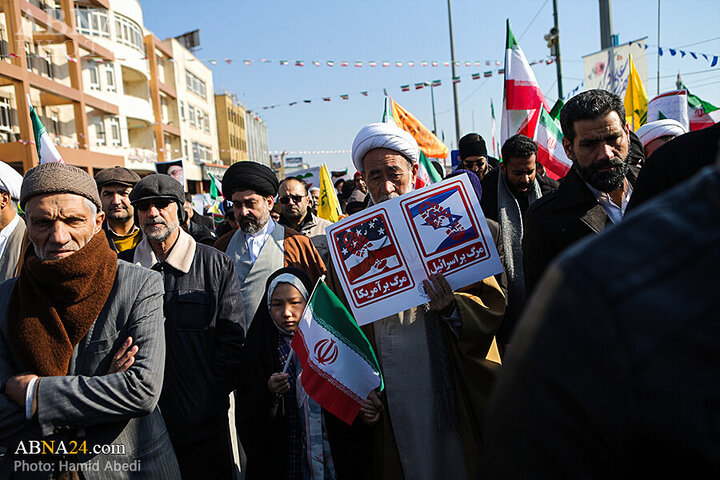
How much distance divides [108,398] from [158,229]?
64.8 inches

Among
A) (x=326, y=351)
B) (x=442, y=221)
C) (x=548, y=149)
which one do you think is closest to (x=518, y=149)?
(x=548, y=149)

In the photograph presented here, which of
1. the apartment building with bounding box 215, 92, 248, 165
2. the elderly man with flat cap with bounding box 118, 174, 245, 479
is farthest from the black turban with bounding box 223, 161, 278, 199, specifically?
the apartment building with bounding box 215, 92, 248, 165

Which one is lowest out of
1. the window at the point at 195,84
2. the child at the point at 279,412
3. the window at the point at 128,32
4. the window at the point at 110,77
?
the child at the point at 279,412

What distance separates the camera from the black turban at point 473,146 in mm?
5688

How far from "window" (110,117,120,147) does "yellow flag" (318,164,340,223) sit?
93.5 ft

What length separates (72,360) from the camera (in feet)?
6.82

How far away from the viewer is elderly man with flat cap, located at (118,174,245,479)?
2830 mm

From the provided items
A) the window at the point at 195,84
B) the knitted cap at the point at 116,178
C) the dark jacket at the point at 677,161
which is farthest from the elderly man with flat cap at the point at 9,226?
the window at the point at 195,84

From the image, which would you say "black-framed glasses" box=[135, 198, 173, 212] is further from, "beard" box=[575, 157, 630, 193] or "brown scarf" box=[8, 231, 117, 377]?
"beard" box=[575, 157, 630, 193]

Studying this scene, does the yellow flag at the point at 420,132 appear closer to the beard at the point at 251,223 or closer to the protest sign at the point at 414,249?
the beard at the point at 251,223

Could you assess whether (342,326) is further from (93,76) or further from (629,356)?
(93,76)

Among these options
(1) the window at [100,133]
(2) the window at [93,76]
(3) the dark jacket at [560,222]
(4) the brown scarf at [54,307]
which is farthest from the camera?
(2) the window at [93,76]

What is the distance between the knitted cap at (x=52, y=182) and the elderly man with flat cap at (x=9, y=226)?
1.61 m

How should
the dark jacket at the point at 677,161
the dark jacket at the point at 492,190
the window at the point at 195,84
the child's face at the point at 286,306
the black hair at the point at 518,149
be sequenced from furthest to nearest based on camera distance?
the window at the point at 195,84 → the dark jacket at the point at 492,190 → the black hair at the point at 518,149 → the child's face at the point at 286,306 → the dark jacket at the point at 677,161
